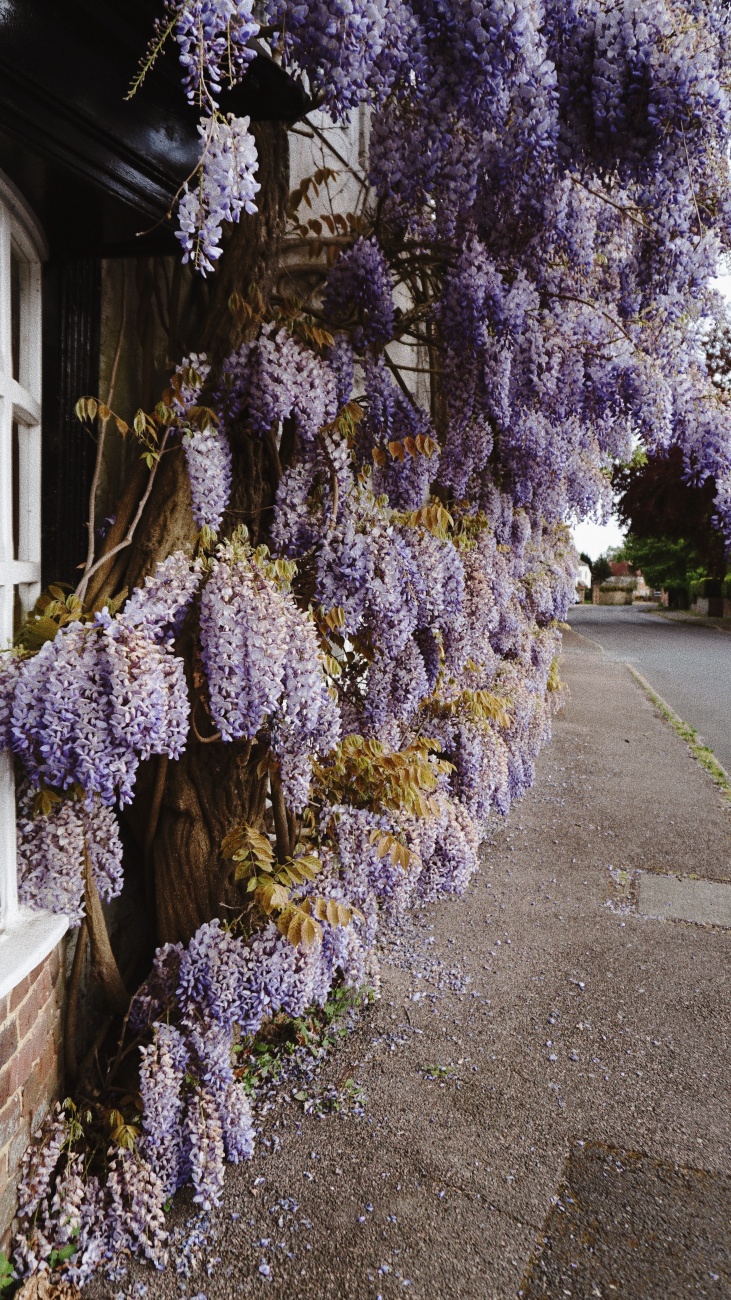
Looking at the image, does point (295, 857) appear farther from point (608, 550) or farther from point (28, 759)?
point (608, 550)

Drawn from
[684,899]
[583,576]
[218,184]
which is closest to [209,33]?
[218,184]

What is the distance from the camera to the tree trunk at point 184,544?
2.43 metres

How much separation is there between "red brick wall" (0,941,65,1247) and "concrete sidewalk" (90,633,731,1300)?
368 mm

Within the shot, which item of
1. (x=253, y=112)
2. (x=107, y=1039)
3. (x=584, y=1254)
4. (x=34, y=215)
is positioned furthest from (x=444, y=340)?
(x=584, y=1254)

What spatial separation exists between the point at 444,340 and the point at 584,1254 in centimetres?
297

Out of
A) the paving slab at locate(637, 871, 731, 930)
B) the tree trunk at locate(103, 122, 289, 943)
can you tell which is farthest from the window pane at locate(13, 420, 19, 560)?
the paving slab at locate(637, 871, 731, 930)

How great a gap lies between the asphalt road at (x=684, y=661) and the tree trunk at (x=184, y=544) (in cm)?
628

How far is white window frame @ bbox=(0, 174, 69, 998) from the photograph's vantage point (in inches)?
77.4

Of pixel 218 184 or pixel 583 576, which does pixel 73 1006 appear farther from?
pixel 583 576

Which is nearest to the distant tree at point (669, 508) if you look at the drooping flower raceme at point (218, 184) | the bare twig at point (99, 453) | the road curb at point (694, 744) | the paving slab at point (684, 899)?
the road curb at point (694, 744)

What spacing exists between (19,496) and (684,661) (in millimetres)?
15834

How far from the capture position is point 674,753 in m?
8.03

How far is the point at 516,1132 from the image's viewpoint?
258cm

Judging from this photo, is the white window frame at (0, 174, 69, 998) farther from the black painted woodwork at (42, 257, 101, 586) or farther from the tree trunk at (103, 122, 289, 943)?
the tree trunk at (103, 122, 289, 943)
